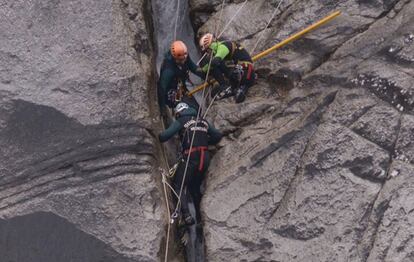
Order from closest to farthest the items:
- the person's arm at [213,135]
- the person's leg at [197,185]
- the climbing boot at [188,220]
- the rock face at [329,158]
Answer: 1. the rock face at [329,158]
2. the climbing boot at [188,220]
3. the person's leg at [197,185]
4. the person's arm at [213,135]

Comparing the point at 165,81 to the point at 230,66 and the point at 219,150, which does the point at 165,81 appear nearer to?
the point at 230,66

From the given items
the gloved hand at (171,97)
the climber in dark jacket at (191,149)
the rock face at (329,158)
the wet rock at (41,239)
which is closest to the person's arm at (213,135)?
the climber in dark jacket at (191,149)

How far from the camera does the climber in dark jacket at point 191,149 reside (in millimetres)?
8250

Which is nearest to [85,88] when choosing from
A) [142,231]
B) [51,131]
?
[51,131]

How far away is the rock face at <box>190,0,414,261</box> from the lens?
7477mm

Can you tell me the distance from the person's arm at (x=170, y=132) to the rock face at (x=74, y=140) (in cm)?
14

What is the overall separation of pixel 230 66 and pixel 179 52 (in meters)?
0.62

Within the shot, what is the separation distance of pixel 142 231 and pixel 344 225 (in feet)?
6.63

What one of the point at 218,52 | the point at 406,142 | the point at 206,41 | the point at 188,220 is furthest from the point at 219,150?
the point at 406,142

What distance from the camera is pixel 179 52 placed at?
8.71m

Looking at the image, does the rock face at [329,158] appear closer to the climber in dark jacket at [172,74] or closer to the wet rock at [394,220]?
the wet rock at [394,220]

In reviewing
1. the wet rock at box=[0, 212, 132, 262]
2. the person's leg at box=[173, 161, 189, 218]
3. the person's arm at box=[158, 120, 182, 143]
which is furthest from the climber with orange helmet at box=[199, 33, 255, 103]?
the wet rock at box=[0, 212, 132, 262]

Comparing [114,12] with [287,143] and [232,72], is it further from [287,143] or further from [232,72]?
[287,143]

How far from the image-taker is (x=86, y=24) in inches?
328
